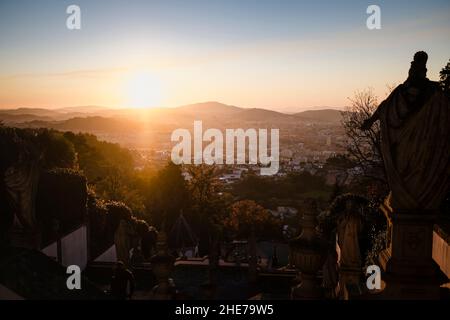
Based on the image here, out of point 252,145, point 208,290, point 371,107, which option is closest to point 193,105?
point 252,145

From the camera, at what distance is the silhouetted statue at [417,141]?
5480mm

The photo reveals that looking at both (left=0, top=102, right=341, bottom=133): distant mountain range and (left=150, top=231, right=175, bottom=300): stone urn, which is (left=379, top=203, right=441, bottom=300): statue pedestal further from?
(left=0, top=102, right=341, bottom=133): distant mountain range

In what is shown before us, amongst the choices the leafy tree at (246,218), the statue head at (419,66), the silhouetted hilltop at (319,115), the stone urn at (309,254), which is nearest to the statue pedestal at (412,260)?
the stone urn at (309,254)

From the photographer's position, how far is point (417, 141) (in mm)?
5539

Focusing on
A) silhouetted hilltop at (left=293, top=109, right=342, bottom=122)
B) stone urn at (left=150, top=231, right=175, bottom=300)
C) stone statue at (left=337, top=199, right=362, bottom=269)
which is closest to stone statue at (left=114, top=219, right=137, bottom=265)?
stone urn at (left=150, top=231, right=175, bottom=300)

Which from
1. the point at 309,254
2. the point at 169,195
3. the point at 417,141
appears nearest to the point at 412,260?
the point at 309,254

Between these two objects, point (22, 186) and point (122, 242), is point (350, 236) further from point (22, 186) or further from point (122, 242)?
point (22, 186)

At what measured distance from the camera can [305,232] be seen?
20.9 feet

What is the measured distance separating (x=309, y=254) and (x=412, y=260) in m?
1.38

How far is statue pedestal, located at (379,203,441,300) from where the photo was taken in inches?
221

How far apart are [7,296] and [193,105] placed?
209ft

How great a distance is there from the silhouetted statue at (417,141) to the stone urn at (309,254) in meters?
1.18

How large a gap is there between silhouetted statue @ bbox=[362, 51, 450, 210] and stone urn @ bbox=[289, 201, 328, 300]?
1.18 metres
